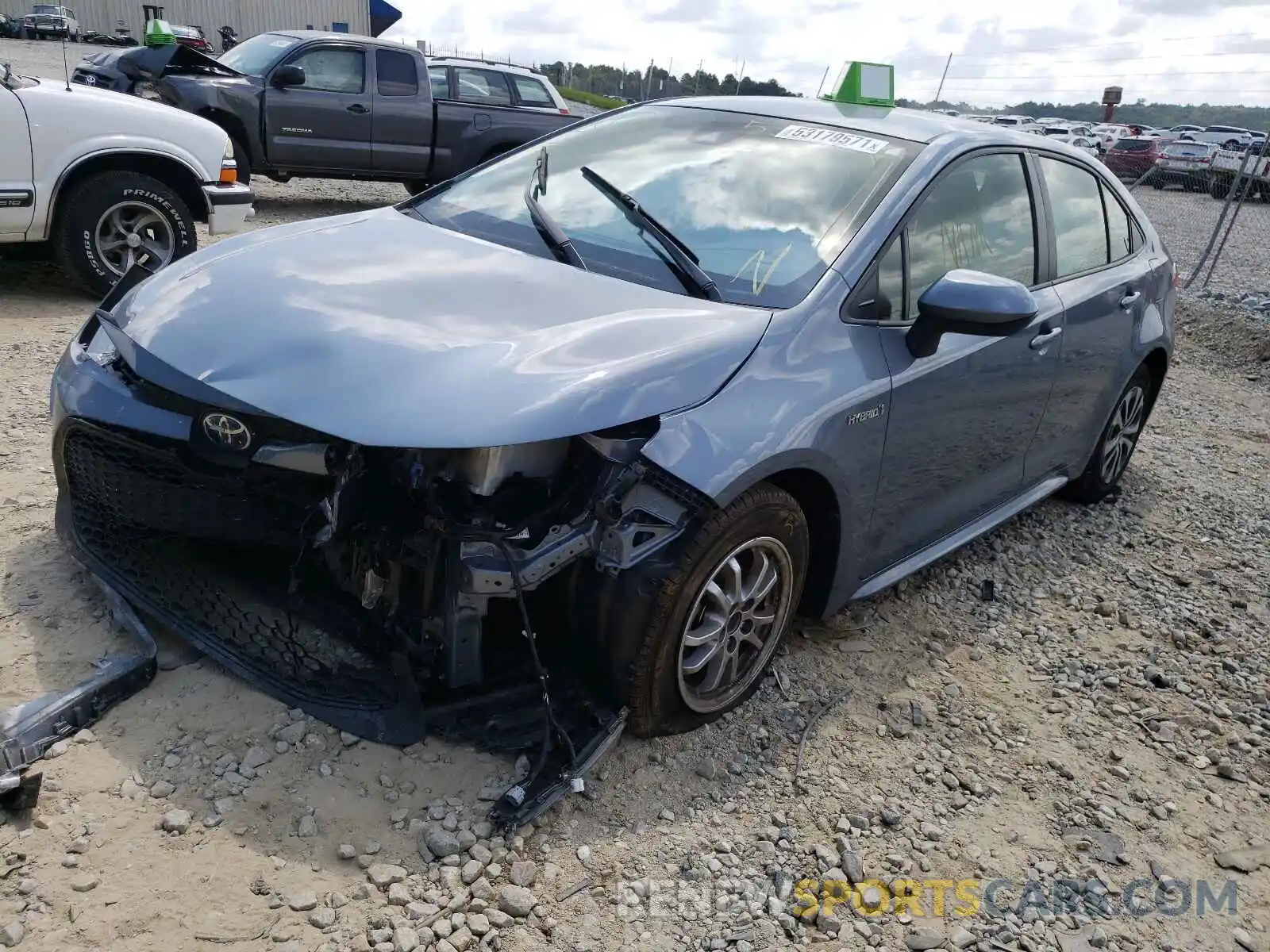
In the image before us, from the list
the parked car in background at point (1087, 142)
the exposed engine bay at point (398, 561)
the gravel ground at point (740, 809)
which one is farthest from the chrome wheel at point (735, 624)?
the parked car in background at point (1087, 142)

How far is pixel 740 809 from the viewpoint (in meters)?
2.63

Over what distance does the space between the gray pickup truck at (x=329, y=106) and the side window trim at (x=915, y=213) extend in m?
7.07

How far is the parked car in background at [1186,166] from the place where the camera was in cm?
2236

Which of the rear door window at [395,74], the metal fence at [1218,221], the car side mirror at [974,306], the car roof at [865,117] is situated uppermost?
the car roof at [865,117]

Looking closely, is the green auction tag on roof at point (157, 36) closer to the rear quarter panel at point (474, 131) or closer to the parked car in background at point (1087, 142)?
the rear quarter panel at point (474, 131)

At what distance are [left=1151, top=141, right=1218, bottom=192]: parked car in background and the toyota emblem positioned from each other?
23227 millimetres

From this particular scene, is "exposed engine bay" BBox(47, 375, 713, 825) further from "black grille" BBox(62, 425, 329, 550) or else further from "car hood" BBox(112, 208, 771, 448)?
"car hood" BBox(112, 208, 771, 448)

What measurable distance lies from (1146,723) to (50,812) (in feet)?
10.4

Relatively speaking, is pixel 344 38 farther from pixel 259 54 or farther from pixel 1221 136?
pixel 1221 136

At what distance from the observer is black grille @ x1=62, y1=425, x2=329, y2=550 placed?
2502 mm

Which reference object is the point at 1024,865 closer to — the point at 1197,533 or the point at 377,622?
the point at 377,622

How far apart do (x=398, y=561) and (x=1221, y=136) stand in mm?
38754

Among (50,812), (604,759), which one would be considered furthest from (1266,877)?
(50,812)

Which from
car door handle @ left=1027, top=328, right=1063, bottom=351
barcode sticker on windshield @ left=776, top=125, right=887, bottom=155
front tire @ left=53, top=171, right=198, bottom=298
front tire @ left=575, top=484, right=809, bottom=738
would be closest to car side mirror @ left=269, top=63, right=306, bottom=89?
front tire @ left=53, top=171, right=198, bottom=298
